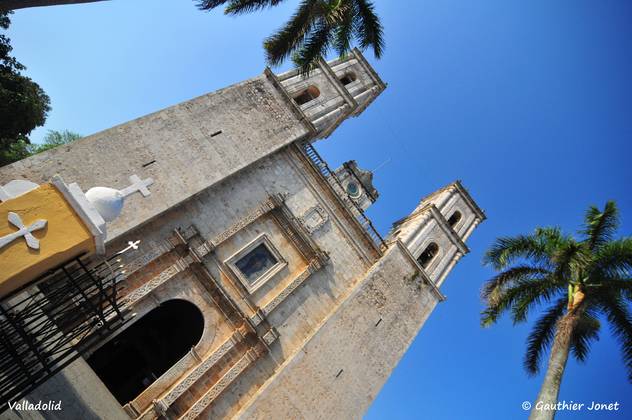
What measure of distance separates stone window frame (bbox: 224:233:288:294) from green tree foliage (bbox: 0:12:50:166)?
36.8 ft

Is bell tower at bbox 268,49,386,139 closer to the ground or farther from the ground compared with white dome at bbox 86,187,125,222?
farther from the ground

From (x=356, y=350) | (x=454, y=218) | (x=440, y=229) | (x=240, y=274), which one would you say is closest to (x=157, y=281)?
(x=240, y=274)

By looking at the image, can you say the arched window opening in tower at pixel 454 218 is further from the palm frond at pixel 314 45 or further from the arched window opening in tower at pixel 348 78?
the palm frond at pixel 314 45

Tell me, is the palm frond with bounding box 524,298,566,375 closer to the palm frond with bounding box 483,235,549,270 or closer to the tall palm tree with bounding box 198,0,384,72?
the palm frond with bounding box 483,235,549,270

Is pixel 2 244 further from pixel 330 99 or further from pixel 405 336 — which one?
pixel 330 99

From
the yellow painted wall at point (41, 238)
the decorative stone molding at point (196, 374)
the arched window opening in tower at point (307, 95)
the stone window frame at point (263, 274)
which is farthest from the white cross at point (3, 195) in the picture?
the arched window opening in tower at point (307, 95)

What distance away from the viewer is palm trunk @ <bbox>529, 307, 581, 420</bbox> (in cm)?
1038

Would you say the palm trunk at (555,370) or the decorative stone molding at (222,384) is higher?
the decorative stone molding at (222,384)

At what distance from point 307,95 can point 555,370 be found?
12.4m

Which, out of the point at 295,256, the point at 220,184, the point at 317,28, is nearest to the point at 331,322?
the point at 295,256

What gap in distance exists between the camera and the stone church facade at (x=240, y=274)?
10234 millimetres

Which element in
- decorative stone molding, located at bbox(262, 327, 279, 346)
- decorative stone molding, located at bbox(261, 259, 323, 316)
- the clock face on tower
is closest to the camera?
decorative stone molding, located at bbox(262, 327, 279, 346)

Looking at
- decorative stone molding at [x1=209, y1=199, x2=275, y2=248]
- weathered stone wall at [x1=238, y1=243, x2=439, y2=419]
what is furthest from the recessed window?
weathered stone wall at [x1=238, y1=243, x2=439, y2=419]

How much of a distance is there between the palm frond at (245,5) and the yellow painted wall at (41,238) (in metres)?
6.86
